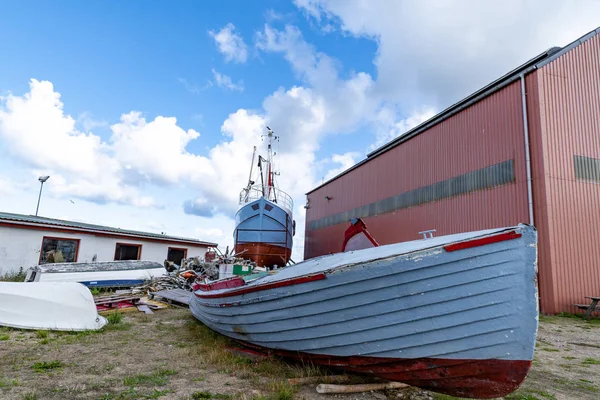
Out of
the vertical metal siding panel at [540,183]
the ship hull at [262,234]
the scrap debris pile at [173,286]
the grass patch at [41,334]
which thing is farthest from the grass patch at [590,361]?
the ship hull at [262,234]

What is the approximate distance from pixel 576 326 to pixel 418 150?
9.16m

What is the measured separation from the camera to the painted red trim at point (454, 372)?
290cm

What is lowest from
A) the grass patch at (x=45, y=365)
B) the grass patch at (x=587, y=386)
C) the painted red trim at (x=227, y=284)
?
the grass patch at (x=45, y=365)

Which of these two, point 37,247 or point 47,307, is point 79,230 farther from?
point 47,307

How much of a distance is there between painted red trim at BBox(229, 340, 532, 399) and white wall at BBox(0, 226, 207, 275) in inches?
624

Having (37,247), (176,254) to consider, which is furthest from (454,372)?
(176,254)

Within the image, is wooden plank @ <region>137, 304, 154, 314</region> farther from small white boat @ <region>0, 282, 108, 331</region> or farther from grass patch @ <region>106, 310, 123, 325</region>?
small white boat @ <region>0, 282, 108, 331</region>

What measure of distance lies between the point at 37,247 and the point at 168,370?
13991mm

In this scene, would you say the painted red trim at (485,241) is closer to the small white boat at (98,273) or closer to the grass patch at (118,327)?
the grass patch at (118,327)

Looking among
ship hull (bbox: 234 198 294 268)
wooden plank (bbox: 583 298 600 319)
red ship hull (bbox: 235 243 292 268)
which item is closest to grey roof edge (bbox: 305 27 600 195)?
wooden plank (bbox: 583 298 600 319)

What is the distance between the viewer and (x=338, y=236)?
71.6 ft

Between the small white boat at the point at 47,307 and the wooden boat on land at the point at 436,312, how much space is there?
17.5 ft

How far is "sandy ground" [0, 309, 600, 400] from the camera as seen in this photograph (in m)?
3.62

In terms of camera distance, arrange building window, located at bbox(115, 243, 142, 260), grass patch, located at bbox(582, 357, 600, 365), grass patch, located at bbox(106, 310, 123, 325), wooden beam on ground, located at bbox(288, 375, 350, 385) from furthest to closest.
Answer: building window, located at bbox(115, 243, 142, 260)
grass patch, located at bbox(106, 310, 123, 325)
grass patch, located at bbox(582, 357, 600, 365)
wooden beam on ground, located at bbox(288, 375, 350, 385)
